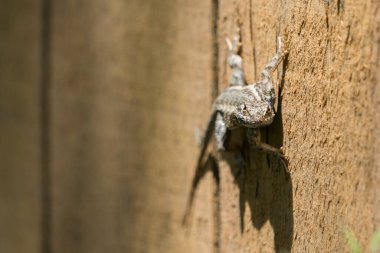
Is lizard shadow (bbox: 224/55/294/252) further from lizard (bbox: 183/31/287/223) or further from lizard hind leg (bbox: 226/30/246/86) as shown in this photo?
lizard hind leg (bbox: 226/30/246/86)

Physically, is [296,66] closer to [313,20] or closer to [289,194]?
[313,20]

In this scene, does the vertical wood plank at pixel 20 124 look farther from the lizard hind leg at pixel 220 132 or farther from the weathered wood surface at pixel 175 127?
the lizard hind leg at pixel 220 132

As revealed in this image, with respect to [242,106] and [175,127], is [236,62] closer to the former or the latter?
[242,106]

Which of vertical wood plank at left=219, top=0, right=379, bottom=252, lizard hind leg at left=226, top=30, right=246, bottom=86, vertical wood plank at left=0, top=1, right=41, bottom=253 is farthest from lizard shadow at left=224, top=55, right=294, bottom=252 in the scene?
vertical wood plank at left=0, top=1, right=41, bottom=253

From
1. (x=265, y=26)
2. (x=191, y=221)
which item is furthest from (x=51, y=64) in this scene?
(x=265, y=26)

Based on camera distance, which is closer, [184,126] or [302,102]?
[302,102]
